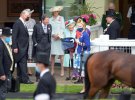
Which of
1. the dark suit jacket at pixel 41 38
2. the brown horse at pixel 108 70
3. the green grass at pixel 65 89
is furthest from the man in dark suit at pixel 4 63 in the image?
the dark suit jacket at pixel 41 38

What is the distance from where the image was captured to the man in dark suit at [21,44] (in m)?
17.0

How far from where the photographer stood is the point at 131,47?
53.8 feet

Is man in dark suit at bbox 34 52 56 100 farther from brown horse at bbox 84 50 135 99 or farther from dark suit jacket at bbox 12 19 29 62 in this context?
dark suit jacket at bbox 12 19 29 62

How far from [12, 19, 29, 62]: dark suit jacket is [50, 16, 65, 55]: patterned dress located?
4.90 feet

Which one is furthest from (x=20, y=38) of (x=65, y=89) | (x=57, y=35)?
(x=65, y=89)

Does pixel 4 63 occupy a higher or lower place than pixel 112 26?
lower

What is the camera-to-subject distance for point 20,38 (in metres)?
17.2

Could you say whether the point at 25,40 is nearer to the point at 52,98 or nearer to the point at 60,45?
the point at 60,45

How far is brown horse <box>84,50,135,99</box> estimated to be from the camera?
515 inches

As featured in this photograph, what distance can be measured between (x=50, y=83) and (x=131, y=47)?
7666 mm

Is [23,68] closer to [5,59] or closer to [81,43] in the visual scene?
[81,43]

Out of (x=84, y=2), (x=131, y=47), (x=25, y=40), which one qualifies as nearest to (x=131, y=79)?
(x=131, y=47)

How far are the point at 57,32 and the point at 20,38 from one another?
5.61 feet

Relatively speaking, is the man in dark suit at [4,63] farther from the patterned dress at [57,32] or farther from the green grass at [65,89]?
the patterned dress at [57,32]
